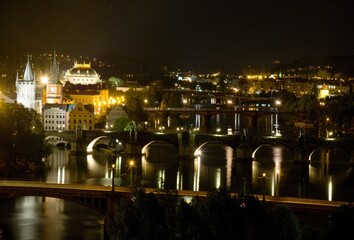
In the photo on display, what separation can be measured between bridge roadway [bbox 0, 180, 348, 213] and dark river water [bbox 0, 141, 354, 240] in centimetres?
102

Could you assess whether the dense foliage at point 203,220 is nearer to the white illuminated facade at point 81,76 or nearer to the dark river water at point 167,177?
the dark river water at point 167,177

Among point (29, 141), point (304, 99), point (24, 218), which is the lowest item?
point (24, 218)

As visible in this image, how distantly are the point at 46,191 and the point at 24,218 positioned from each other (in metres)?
2.03

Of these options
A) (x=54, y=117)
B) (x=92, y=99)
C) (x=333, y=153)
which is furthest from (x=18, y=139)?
(x=92, y=99)

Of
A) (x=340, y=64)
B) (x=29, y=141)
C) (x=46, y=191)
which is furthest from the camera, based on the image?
(x=340, y=64)

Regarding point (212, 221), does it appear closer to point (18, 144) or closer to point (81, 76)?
point (18, 144)

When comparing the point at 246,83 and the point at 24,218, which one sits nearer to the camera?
the point at 24,218

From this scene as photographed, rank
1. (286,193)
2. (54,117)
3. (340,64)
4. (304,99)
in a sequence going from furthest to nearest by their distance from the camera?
1. (340,64)
2. (304,99)
3. (54,117)
4. (286,193)

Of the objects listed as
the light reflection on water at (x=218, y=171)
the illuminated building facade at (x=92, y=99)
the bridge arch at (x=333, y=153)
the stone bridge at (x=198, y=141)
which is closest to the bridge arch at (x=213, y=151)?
the light reflection on water at (x=218, y=171)

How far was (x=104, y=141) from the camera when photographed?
45.2m

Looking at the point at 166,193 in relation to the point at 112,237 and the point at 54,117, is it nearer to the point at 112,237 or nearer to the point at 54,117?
the point at 112,237

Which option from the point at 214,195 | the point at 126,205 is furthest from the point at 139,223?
the point at 214,195

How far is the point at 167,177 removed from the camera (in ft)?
111

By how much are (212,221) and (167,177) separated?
16675 millimetres
